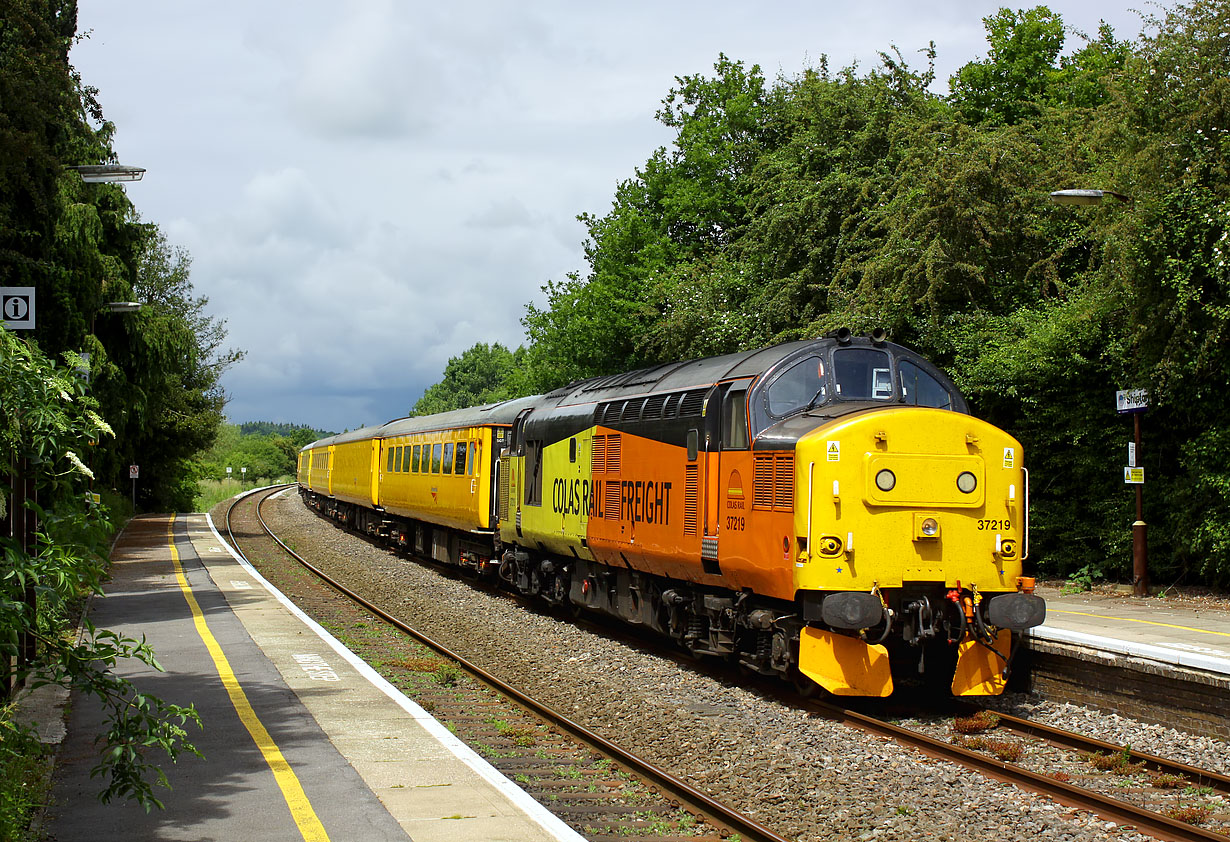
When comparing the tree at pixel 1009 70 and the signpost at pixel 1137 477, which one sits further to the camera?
the tree at pixel 1009 70

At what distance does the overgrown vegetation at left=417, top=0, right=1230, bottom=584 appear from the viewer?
15.3 m

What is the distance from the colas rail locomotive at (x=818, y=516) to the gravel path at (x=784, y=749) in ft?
Answer: 1.90

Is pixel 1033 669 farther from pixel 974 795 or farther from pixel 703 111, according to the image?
pixel 703 111

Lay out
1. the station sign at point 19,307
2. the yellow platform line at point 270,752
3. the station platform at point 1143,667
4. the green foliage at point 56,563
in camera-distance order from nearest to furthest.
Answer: the green foliage at point 56,563 < the yellow platform line at point 270,752 < the station platform at point 1143,667 < the station sign at point 19,307

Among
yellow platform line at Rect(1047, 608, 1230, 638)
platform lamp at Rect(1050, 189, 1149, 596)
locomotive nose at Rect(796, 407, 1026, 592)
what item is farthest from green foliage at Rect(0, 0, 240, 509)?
platform lamp at Rect(1050, 189, 1149, 596)

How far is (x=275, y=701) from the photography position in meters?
9.60

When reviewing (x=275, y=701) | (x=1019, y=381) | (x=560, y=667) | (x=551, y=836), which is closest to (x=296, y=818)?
(x=551, y=836)

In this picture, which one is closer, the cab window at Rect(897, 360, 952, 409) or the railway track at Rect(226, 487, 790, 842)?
the railway track at Rect(226, 487, 790, 842)

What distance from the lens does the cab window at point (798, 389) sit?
10.3 meters

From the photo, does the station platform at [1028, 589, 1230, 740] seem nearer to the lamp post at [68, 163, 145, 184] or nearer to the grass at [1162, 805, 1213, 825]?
the grass at [1162, 805, 1213, 825]

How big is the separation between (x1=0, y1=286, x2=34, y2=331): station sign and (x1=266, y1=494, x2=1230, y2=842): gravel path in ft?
19.9

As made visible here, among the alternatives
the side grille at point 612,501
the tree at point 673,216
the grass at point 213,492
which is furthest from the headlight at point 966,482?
the grass at point 213,492

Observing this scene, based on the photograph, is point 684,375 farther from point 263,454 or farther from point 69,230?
point 263,454

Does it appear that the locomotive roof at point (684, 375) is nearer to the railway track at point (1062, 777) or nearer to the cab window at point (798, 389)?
the cab window at point (798, 389)
